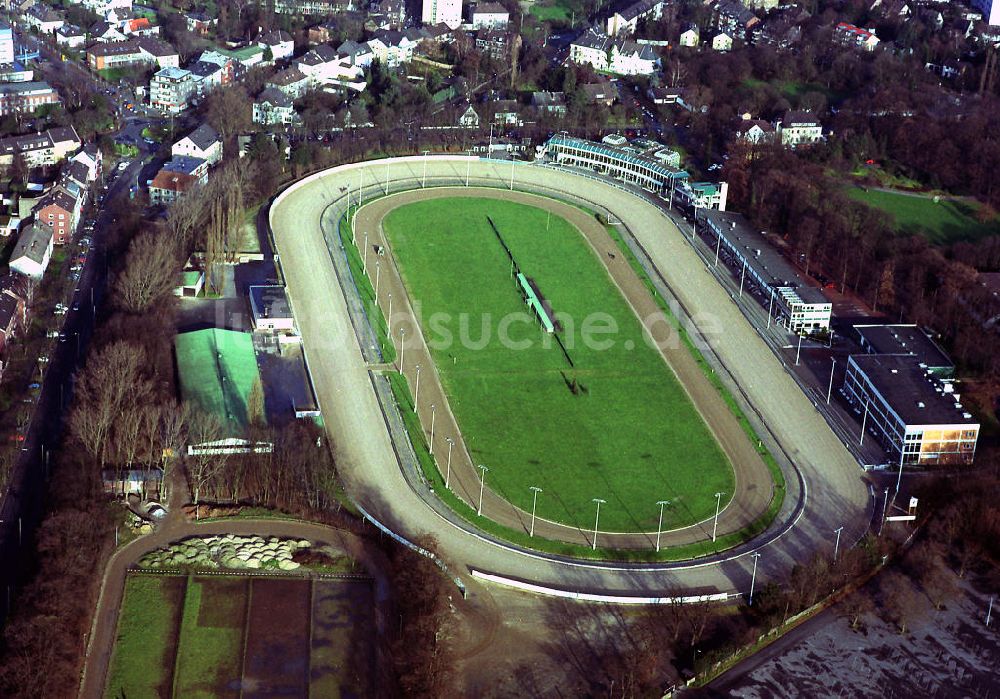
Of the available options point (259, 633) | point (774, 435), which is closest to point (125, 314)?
point (259, 633)

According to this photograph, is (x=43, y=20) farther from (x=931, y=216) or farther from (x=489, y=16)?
(x=931, y=216)

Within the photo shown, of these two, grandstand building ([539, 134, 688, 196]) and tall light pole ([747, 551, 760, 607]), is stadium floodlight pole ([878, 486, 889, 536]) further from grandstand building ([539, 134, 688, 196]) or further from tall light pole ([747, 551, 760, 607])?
grandstand building ([539, 134, 688, 196])

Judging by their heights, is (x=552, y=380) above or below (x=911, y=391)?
below

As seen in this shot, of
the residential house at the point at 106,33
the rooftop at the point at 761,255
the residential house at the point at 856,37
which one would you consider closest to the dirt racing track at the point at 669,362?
the rooftop at the point at 761,255

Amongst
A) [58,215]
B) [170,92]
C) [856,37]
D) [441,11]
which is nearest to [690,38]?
[856,37]

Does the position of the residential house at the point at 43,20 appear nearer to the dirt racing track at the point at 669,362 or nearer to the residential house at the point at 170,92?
the residential house at the point at 170,92

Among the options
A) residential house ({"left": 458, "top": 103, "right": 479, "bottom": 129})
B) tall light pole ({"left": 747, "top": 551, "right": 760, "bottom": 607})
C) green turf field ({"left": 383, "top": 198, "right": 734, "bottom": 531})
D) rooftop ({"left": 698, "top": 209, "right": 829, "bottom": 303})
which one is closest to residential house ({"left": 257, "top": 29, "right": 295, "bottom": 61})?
residential house ({"left": 458, "top": 103, "right": 479, "bottom": 129})
